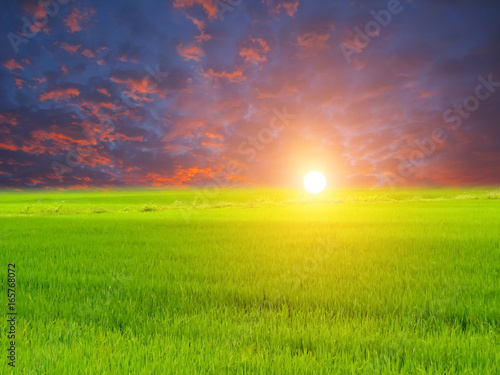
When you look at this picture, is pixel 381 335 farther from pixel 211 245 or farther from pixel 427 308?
pixel 211 245

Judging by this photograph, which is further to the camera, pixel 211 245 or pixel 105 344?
pixel 211 245

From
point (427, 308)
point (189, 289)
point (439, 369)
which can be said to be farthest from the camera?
point (189, 289)

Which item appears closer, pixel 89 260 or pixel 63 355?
pixel 63 355

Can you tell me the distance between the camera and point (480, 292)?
498 cm

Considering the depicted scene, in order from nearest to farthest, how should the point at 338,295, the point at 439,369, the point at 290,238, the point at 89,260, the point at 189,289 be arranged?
1. the point at 439,369
2. the point at 338,295
3. the point at 189,289
4. the point at 89,260
5. the point at 290,238

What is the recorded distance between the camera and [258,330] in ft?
11.7

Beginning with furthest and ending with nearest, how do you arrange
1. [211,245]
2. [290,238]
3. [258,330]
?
[290,238] → [211,245] → [258,330]

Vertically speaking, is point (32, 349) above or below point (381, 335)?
above

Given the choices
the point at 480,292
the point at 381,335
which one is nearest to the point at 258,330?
the point at 381,335

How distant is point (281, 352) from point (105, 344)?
1873 millimetres

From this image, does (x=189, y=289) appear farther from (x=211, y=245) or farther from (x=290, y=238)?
(x=290, y=238)

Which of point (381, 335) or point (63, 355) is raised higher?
point (63, 355)

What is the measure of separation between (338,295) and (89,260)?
5.86m

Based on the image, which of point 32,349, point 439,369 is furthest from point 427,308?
point 32,349
